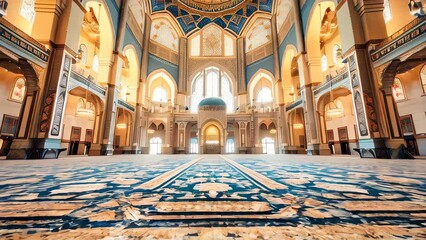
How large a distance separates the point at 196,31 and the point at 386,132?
61.3ft

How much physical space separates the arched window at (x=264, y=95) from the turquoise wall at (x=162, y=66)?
9.12 metres

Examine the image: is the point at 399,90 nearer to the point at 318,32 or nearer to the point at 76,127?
the point at 318,32

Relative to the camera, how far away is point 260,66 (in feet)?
53.9

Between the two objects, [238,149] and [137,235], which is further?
[238,149]

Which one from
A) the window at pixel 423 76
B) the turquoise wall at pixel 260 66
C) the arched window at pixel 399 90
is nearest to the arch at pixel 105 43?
the turquoise wall at pixel 260 66

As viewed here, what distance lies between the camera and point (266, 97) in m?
19.1

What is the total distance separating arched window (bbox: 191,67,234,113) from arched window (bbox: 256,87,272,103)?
123 inches

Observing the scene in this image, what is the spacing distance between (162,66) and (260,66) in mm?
9327

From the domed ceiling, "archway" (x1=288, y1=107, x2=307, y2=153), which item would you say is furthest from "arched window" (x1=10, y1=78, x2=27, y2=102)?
"archway" (x1=288, y1=107, x2=307, y2=153)

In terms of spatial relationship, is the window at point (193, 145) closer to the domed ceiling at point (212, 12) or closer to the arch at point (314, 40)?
the domed ceiling at point (212, 12)

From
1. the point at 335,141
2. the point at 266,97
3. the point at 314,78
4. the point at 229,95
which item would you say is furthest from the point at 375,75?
the point at 229,95

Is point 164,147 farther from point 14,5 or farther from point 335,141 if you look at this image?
point 335,141

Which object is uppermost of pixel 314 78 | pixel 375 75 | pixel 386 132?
pixel 314 78

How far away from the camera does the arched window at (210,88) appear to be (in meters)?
19.9
